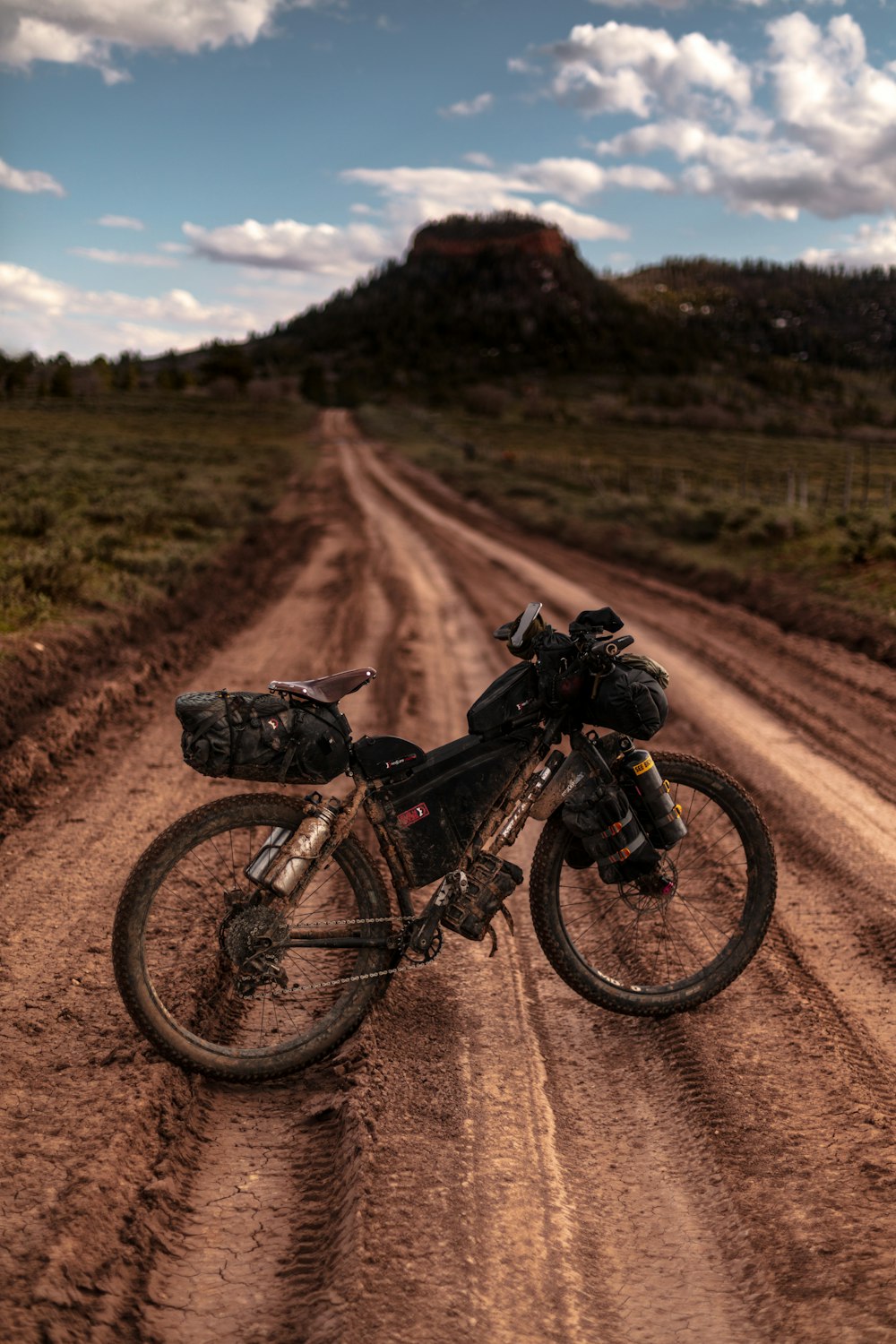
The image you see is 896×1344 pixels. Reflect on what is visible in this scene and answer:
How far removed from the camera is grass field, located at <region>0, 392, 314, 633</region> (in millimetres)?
10664

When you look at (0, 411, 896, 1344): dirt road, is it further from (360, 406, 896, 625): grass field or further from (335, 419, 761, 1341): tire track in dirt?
(360, 406, 896, 625): grass field

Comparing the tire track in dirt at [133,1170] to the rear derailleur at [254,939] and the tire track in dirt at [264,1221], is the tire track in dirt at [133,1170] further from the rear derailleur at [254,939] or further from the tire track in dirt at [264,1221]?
the rear derailleur at [254,939]

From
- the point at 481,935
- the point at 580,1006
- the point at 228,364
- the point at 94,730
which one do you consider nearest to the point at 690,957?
the point at 580,1006

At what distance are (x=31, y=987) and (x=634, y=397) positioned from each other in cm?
11367

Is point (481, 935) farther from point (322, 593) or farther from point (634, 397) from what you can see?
point (634, 397)

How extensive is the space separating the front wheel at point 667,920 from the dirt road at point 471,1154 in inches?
6.4

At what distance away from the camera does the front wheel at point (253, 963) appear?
3021 millimetres

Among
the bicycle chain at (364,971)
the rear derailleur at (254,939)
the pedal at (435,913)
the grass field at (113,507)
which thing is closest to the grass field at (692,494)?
the grass field at (113,507)

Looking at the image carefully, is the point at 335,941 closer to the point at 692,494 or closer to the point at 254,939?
the point at 254,939

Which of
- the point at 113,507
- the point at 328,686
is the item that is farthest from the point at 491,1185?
the point at 113,507

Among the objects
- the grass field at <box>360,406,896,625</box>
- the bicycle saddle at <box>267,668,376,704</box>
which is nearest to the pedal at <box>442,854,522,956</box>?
the bicycle saddle at <box>267,668,376,704</box>

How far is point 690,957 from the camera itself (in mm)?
4066

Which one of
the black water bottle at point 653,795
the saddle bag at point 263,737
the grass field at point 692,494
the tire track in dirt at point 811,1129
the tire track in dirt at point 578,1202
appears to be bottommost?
the tire track in dirt at point 578,1202

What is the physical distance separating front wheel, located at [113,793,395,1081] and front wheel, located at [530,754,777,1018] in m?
0.75
